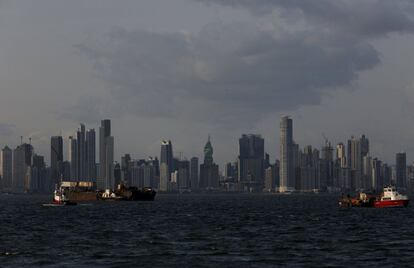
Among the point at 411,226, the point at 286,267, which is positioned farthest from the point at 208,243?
the point at 411,226

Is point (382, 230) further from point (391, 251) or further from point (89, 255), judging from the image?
point (89, 255)

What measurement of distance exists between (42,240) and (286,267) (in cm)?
3999

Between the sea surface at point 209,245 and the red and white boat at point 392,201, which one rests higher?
the red and white boat at point 392,201

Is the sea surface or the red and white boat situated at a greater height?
the red and white boat

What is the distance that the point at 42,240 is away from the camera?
3868 inches

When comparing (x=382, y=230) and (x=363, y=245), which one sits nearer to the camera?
(x=363, y=245)

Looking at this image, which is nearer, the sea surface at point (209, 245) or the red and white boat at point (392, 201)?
the sea surface at point (209, 245)

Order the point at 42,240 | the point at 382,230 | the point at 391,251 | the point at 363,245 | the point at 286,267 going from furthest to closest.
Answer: the point at 382,230
the point at 42,240
the point at 363,245
the point at 391,251
the point at 286,267

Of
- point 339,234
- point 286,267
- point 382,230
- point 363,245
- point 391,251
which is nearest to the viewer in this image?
point 286,267

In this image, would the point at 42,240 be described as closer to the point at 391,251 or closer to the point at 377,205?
the point at 391,251

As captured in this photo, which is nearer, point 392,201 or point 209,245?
point 209,245

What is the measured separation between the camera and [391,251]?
271 feet

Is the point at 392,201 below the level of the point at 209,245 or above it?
above

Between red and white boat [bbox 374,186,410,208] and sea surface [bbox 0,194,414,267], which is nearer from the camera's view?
sea surface [bbox 0,194,414,267]
